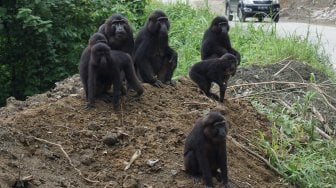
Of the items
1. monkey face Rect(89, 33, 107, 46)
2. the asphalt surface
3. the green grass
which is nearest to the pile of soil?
the asphalt surface

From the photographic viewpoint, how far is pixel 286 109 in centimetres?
1121

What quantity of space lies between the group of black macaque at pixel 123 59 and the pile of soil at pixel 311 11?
93.8ft

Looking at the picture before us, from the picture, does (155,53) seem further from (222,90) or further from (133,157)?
(133,157)

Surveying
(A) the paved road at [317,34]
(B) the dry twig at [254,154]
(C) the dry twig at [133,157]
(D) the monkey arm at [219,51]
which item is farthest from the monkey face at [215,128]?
(A) the paved road at [317,34]

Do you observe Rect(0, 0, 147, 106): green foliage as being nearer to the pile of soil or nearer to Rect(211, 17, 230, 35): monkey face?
Rect(211, 17, 230, 35): monkey face

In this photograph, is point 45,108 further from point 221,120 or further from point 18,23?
point 18,23

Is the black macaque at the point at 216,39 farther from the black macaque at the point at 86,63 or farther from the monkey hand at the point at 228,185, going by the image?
the monkey hand at the point at 228,185

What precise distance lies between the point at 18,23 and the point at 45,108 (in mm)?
A: 7680

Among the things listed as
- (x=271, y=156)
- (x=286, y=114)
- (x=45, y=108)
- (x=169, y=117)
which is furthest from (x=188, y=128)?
(x=286, y=114)

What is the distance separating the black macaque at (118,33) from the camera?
10.0 metres

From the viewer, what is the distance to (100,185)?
7227 millimetres

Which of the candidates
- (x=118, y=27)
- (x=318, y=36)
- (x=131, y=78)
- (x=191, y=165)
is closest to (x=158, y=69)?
(x=118, y=27)

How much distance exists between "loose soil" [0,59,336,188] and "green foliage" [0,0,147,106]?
555 cm

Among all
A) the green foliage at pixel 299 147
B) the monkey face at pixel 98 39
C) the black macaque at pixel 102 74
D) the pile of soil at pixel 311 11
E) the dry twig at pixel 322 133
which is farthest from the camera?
the pile of soil at pixel 311 11
